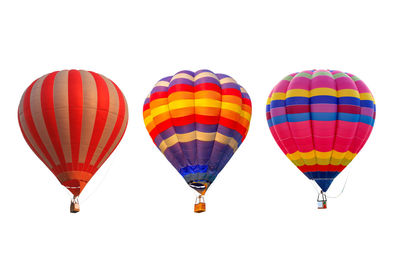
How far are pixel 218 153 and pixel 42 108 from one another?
4506 millimetres

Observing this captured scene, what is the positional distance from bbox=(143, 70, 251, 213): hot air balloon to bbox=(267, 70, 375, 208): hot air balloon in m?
1.11

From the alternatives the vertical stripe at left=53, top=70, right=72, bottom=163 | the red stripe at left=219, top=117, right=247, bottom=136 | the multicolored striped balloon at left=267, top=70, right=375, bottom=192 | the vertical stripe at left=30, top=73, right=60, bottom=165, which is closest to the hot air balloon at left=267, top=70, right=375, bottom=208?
the multicolored striped balloon at left=267, top=70, right=375, bottom=192

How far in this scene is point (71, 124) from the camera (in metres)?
20.2

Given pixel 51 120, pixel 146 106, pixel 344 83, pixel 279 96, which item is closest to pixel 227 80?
pixel 279 96

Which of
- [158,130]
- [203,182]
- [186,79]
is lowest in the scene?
[203,182]

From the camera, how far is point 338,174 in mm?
21703

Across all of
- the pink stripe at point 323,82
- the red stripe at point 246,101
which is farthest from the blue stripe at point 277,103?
the pink stripe at point 323,82

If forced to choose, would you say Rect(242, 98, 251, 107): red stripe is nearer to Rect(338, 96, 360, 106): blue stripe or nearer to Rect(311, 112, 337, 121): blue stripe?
Rect(311, 112, 337, 121): blue stripe

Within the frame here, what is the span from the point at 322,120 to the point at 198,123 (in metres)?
3.14

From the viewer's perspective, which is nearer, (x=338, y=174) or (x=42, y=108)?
(x=42, y=108)

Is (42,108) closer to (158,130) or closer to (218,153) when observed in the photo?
(158,130)

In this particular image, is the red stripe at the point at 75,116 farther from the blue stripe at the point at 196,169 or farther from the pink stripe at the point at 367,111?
the pink stripe at the point at 367,111

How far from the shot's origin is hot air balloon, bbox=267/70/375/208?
21.2 metres

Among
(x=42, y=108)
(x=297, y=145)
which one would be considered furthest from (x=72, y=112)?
(x=297, y=145)
